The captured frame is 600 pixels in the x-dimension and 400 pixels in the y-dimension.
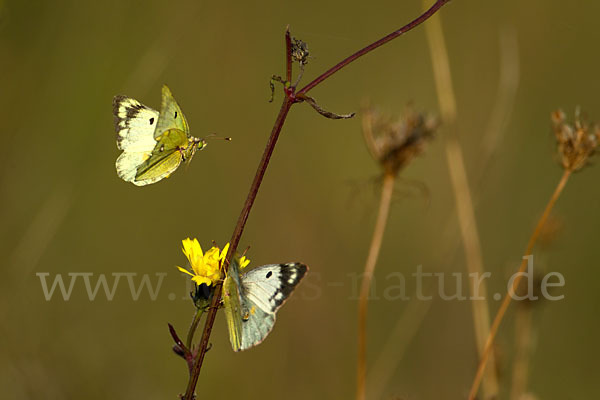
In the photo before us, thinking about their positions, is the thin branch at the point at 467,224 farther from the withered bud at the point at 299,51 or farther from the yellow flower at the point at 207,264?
the withered bud at the point at 299,51

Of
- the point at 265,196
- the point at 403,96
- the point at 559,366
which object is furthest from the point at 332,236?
the point at 559,366

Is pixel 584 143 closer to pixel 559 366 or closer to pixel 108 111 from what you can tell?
pixel 559 366

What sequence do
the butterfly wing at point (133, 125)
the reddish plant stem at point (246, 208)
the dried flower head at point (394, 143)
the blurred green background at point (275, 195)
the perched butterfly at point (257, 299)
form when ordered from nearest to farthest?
the reddish plant stem at point (246, 208)
the perched butterfly at point (257, 299)
the butterfly wing at point (133, 125)
the dried flower head at point (394, 143)
the blurred green background at point (275, 195)

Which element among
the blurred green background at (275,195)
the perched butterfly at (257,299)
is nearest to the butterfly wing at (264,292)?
the perched butterfly at (257,299)

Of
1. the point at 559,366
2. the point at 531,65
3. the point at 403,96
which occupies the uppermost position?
the point at 531,65

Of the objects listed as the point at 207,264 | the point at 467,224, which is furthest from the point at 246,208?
the point at 467,224

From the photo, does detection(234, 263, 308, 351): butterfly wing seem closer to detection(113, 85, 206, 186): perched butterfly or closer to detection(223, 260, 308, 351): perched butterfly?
detection(223, 260, 308, 351): perched butterfly

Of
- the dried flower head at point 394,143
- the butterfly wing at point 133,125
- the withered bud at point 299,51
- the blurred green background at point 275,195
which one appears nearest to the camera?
the withered bud at point 299,51
